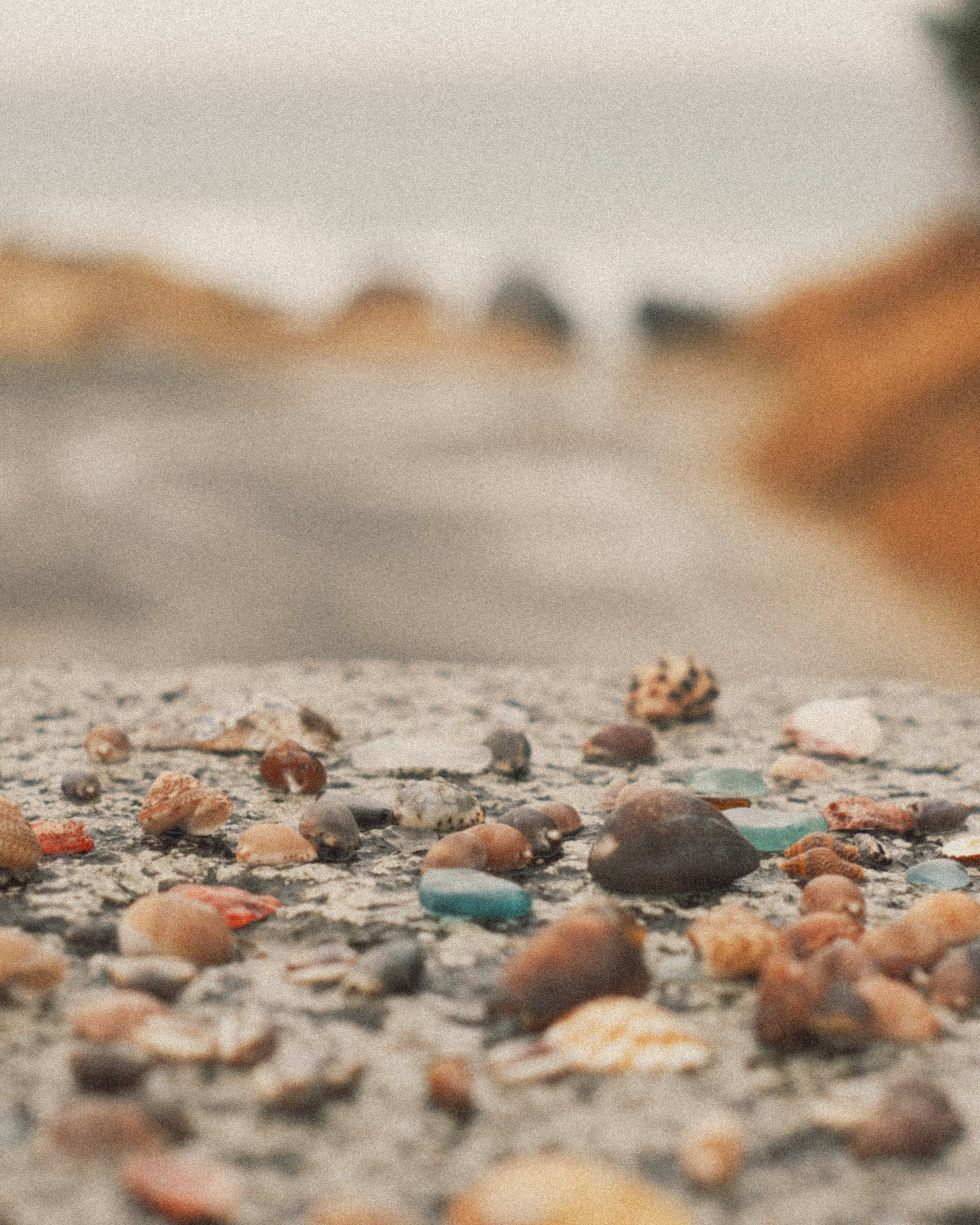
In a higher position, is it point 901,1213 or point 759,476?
point 759,476

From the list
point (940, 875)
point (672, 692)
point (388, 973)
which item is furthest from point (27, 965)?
point (672, 692)

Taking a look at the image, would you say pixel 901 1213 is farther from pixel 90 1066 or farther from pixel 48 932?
pixel 48 932

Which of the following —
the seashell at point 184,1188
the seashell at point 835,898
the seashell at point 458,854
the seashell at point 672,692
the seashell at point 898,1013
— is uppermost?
the seashell at point 672,692

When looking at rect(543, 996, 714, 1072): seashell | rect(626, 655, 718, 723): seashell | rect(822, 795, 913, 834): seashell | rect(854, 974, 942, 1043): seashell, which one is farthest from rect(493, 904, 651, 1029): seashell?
rect(626, 655, 718, 723): seashell

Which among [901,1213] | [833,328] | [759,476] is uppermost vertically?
[833,328]

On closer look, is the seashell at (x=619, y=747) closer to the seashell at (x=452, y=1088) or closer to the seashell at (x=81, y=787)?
the seashell at (x=81, y=787)

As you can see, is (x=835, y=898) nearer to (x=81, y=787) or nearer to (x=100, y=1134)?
(x=100, y=1134)

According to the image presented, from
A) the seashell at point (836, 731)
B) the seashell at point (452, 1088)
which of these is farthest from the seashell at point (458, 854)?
the seashell at point (836, 731)

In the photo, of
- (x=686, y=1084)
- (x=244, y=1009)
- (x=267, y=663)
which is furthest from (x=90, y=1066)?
(x=267, y=663)
